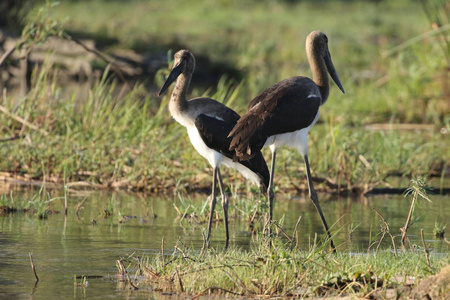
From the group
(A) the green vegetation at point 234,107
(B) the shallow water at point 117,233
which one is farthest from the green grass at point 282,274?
(A) the green vegetation at point 234,107

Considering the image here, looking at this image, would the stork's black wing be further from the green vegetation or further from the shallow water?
the green vegetation

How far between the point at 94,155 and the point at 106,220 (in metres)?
1.63

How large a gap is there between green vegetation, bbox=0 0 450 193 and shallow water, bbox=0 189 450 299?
0.39 m

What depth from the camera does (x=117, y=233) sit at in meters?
6.96

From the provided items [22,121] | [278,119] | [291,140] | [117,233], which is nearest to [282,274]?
[278,119]

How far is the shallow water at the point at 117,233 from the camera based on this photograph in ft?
17.3

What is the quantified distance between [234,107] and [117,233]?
3808 mm

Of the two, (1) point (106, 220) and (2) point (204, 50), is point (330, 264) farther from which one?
(2) point (204, 50)

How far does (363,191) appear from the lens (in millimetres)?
Answer: 9234

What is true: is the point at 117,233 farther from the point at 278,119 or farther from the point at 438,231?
the point at 438,231

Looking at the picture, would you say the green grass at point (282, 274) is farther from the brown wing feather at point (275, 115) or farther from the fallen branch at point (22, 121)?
the fallen branch at point (22, 121)

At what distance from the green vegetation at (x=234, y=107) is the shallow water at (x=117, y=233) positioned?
0.39m

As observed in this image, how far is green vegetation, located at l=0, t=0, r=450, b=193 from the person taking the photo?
9.17 metres

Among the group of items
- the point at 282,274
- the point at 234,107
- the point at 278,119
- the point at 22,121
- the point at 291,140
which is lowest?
the point at 282,274
